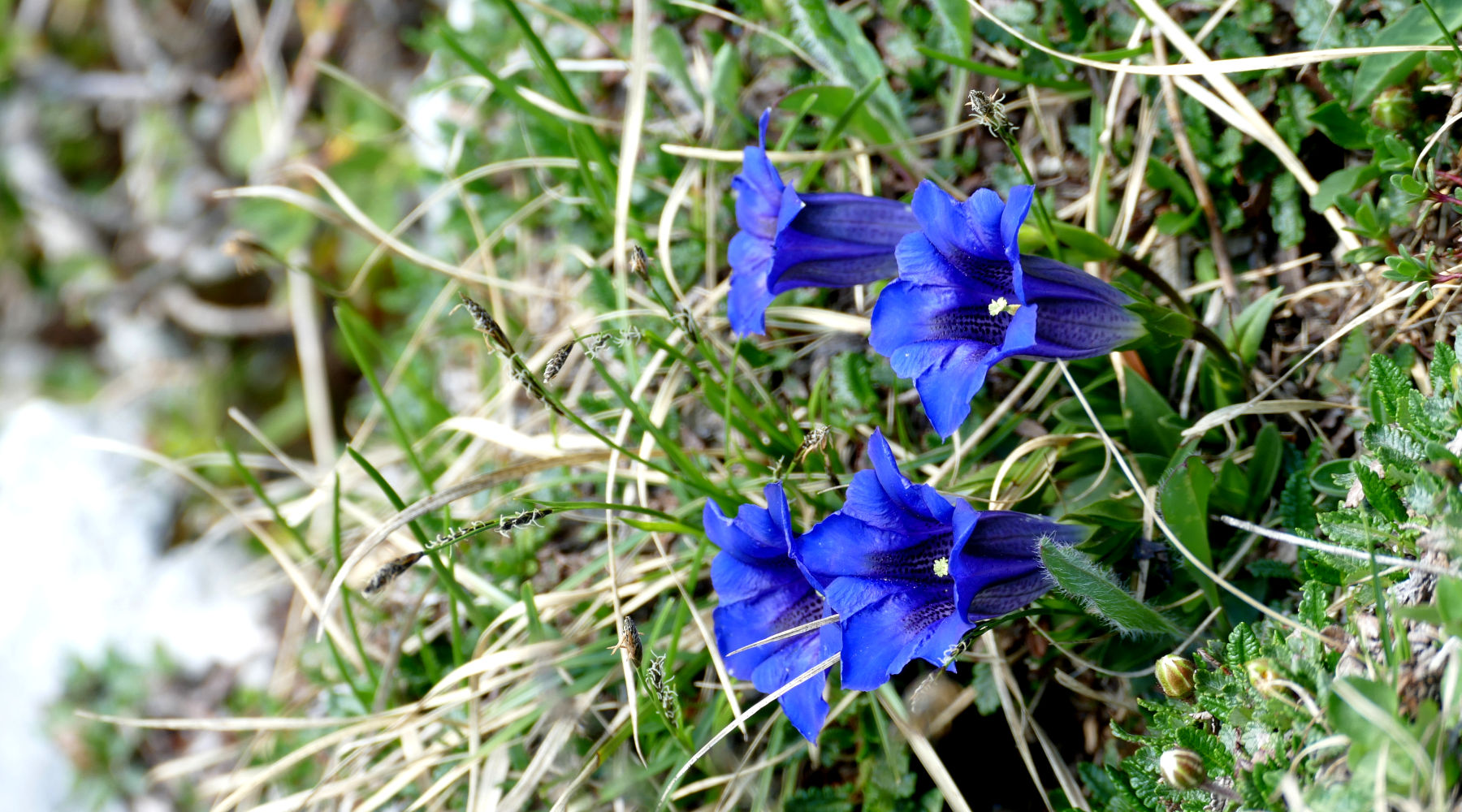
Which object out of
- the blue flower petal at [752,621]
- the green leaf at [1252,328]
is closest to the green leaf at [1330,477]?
the green leaf at [1252,328]

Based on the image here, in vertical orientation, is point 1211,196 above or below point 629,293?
above

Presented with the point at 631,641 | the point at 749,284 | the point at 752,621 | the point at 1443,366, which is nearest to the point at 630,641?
the point at 631,641

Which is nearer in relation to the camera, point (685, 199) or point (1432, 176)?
point (1432, 176)

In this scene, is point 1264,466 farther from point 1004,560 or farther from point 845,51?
point 845,51

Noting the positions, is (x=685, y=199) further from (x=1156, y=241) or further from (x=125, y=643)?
(x=125, y=643)

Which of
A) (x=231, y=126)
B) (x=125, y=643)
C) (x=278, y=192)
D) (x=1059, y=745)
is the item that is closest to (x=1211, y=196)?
(x=1059, y=745)

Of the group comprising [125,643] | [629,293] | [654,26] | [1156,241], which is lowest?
[125,643]

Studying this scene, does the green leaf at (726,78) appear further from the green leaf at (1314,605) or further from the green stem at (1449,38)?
the green leaf at (1314,605)
